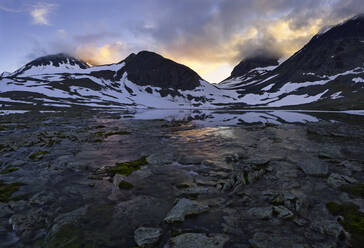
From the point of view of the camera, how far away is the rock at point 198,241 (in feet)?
24.1

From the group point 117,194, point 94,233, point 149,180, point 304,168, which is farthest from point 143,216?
point 304,168

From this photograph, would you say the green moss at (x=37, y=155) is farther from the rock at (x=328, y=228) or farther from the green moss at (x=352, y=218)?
the green moss at (x=352, y=218)

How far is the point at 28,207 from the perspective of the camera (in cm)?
991

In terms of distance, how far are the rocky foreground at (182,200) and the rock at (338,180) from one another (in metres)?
0.07

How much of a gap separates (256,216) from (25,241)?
9.47 meters

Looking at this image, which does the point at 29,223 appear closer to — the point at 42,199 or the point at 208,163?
the point at 42,199

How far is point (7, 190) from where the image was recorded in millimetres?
11656

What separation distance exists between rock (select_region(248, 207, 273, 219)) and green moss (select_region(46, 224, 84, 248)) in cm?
732

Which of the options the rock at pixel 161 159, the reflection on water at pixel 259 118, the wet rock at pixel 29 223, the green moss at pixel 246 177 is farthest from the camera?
the reflection on water at pixel 259 118

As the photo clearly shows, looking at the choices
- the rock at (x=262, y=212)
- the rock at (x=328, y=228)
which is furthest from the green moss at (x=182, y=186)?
the rock at (x=328, y=228)

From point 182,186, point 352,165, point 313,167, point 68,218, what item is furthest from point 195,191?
point 352,165

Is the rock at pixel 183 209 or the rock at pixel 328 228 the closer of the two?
the rock at pixel 328 228

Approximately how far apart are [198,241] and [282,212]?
4369 mm

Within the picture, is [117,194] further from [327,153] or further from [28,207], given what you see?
[327,153]
